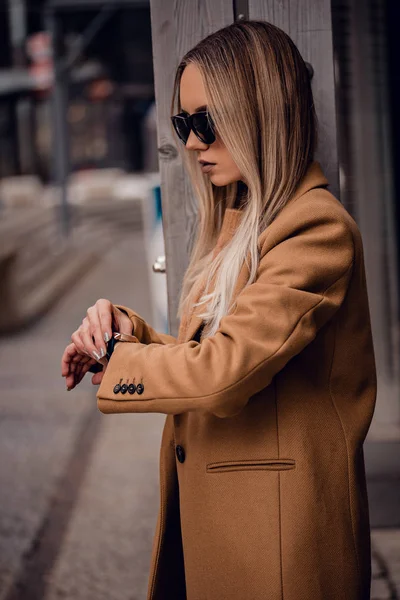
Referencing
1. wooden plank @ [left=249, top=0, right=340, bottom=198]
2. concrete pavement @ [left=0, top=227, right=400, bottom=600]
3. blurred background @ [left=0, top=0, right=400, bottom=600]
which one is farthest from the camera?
concrete pavement @ [left=0, top=227, right=400, bottom=600]

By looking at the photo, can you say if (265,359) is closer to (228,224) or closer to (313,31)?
(228,224)

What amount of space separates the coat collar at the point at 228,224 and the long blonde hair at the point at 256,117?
2 centimetres

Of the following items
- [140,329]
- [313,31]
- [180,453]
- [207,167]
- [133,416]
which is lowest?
[133,416]

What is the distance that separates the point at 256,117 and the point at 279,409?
1.93 feet

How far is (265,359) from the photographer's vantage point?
1.59 metres

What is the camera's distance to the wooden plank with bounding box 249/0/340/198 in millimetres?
2197

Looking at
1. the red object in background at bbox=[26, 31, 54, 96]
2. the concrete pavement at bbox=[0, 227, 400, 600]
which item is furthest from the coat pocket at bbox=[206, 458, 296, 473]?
the red object in background at bbox=[26, 31, 54, 96]

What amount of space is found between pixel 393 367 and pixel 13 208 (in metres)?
19.5

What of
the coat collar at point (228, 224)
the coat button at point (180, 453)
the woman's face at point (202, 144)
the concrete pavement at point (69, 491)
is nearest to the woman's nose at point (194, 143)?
the woman's face at point (202, 144)

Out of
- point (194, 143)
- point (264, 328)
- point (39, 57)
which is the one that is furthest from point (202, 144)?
point (39, 57)

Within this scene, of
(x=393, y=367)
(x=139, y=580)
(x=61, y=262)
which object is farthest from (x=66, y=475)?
(x=61, y=262)

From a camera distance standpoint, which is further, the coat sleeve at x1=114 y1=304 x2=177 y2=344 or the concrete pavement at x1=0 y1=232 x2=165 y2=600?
the concrete pavement at x1=0 y1=232 x2=165 y2=600

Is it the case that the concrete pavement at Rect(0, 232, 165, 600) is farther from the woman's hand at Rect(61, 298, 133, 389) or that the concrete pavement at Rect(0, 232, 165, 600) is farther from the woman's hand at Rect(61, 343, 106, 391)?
the woman's hand at Rect(61, 298, 133, 389)

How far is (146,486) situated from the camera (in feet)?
15.1
